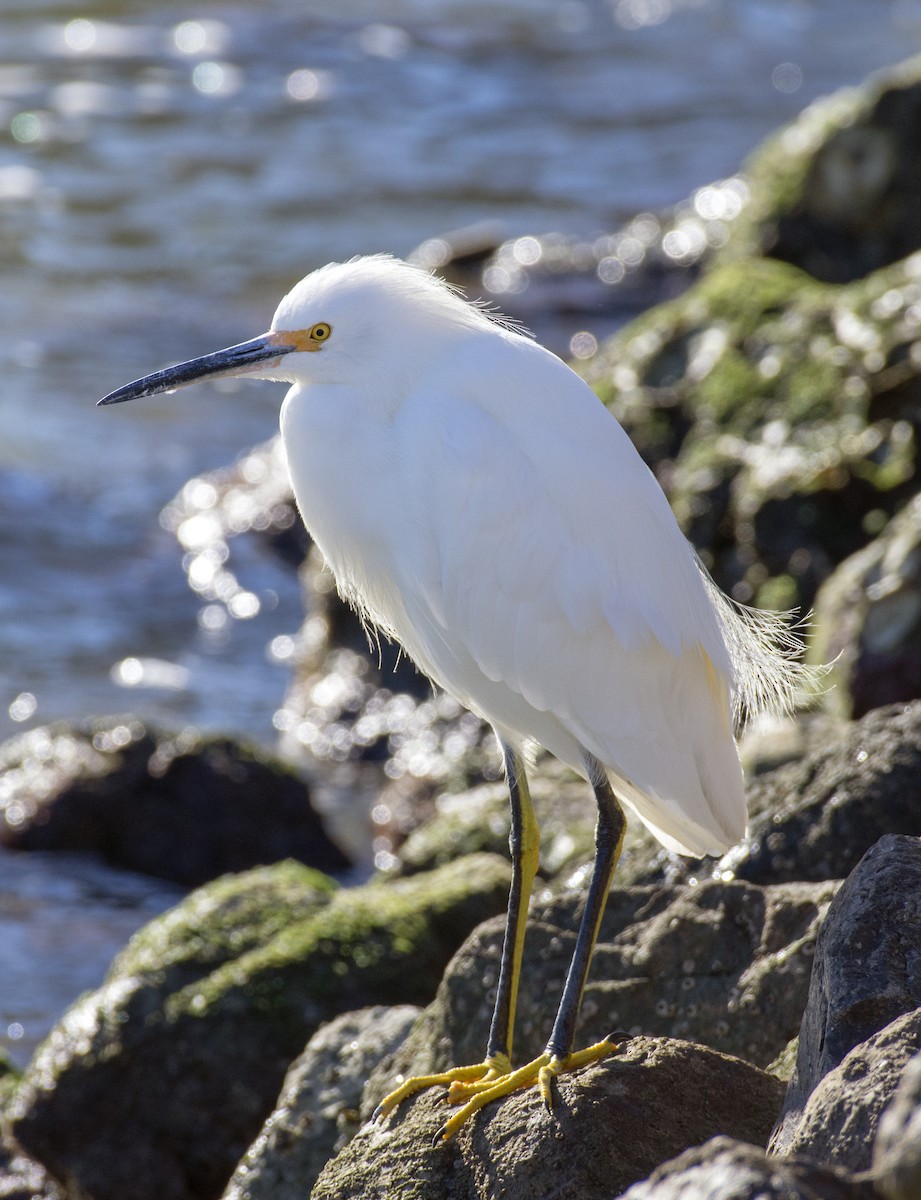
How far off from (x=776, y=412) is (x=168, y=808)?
333 centimetres

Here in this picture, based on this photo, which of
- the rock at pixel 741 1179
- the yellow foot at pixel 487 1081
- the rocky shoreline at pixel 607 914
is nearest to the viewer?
the rock at pixel 741 1179

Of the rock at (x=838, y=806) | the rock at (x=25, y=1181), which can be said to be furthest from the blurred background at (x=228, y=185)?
the rock at (x=838, y=806)

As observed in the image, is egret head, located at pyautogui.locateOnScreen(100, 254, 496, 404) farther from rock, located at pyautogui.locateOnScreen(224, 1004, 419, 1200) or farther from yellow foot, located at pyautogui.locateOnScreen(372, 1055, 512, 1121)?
rock, located at pyautogui.locateOnScreen(224, 1004, 419, 1200)

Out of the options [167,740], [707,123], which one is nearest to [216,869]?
[167,740]

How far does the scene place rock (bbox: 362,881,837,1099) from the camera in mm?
3473

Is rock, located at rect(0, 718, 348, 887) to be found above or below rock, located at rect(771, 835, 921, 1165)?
below

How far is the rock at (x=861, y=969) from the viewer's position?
2.68m

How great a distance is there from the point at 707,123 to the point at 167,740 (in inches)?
489

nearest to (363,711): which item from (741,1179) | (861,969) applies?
(861,969)

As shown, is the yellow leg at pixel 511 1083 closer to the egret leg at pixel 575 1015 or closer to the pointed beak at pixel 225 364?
the egret leg at pixel 575 1015

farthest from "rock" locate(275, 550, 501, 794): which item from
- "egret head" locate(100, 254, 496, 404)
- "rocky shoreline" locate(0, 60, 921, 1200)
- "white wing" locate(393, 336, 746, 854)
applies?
"egret head" locate(100, 254, 496, 404)

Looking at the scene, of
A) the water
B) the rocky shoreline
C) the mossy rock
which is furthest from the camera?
the water

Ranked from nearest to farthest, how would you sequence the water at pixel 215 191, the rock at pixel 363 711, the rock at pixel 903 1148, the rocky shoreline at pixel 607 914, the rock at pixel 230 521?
the rock at pixel 903 1148 → the rocky shoreline at pixel 607 914 → the rock at pixel 363 711 → the water at pixel 215 191 → the rock at pixel 230 521

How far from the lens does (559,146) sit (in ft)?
54.3
